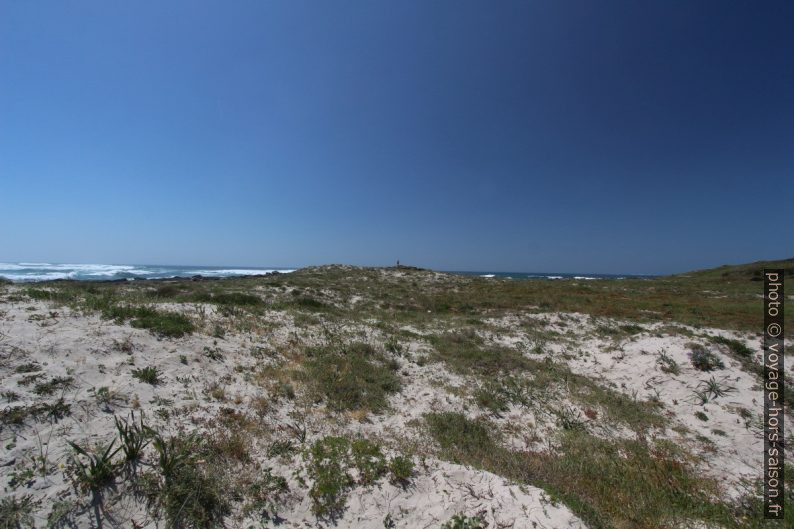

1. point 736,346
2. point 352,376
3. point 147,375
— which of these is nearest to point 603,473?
point 352,376

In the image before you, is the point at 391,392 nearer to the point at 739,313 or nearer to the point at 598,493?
the point at 598,493

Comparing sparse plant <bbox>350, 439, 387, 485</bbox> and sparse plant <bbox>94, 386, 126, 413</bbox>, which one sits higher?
sparse plant <bbox>94, 386, 126, 413</bbox>

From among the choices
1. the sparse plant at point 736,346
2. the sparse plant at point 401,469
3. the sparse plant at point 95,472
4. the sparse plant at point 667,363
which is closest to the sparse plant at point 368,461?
the sparse plant at point 401,469

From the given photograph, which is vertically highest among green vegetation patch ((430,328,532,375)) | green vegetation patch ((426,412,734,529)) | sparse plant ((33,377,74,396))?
sparse plant ((33,377,74,396))

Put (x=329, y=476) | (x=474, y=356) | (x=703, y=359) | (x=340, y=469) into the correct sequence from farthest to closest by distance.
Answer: (x=474, y=356) < (x=703, y=359) < (x=340, y=469) < (x=329, y=476)

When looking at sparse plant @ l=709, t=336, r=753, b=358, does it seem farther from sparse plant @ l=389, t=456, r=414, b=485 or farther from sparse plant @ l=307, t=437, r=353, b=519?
sparse plant @ l=307, t=437, r=353, b=519

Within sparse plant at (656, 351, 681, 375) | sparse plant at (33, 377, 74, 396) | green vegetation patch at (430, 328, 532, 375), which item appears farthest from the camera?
green vegetation patch at (430, 328, 532, 375)

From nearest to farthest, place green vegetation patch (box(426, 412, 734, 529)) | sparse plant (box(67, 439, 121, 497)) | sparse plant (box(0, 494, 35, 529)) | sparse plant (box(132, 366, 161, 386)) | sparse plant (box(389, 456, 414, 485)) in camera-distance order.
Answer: sparse plant (box(0, 494, 35, 529))
sparse plant (box(67, 439, 121, 497))
green vegetation patch (box(426, 412, 734, 529))
sparse plant (box(389, 456, 414, 485))
sparse plant (box(132, 366, 161, 386))

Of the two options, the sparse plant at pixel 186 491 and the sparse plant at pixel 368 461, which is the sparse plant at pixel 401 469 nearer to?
the sparse plant at pixel 368 461

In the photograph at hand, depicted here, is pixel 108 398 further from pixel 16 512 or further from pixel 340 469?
pixel 340 469

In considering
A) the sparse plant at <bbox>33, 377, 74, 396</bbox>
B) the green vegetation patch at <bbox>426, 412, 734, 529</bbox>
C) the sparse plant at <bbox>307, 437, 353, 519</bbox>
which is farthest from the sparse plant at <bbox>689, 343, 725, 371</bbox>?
the sparse plant at <bbox>33, 377, 74, 396</bbox>

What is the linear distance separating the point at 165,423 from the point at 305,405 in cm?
345

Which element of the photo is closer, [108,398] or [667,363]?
[108,398]

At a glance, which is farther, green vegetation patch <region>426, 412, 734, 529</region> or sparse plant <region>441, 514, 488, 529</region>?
green vegetation patch <region>426, 412, 734, 529</region>
